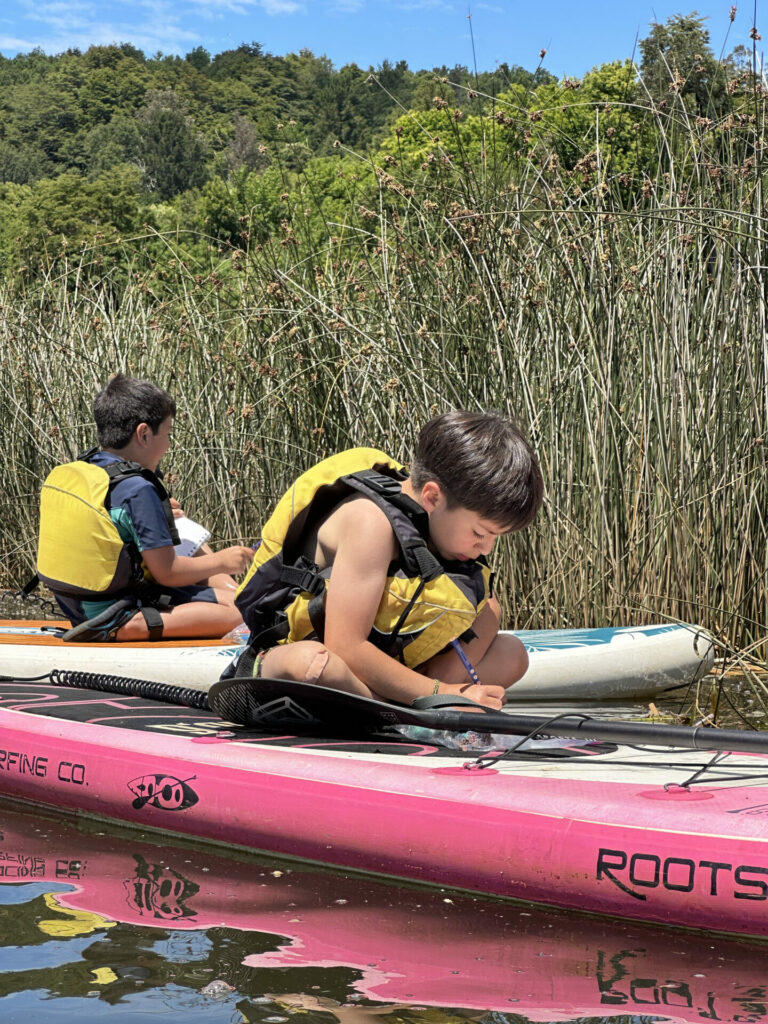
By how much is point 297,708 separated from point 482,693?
1.49 feet

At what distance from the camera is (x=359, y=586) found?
2939 mm

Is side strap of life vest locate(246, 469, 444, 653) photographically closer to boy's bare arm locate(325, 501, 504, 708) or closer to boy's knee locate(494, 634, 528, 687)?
boy's bare arm locate(325, 501, 504, 708)

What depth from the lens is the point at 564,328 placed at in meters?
4.81

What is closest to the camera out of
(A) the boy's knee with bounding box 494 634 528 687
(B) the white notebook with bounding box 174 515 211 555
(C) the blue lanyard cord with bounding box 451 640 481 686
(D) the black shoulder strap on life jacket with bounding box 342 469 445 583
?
(D) the black shoulder strap on life jacket with bounding box 342 469 445 583

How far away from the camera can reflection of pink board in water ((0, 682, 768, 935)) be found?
2.32 metres

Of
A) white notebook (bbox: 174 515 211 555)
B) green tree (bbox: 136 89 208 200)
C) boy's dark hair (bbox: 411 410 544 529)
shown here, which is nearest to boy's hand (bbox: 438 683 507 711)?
boy's dark hair (bbox: 411 410 544 529)

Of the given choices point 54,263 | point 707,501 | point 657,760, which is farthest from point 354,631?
point 54,263

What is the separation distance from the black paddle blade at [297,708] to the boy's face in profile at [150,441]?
4.79 ft

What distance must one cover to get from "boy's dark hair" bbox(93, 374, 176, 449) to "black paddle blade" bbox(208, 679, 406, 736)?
148 centimetres

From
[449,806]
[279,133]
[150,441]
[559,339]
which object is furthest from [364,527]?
[279,133]

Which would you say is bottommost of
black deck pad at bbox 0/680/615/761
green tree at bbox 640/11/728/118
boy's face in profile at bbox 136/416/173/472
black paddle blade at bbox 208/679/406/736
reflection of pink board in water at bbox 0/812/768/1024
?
reflection of pink board in water at bbox 0/812/768/1024

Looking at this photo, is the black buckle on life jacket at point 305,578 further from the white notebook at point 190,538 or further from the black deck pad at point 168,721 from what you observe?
the white notebook at point 190,538

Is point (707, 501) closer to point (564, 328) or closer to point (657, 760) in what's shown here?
point (564, 328)

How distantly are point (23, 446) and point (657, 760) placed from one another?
5308 mm
